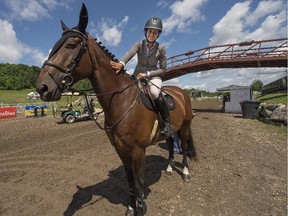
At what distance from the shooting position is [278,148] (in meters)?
7.66

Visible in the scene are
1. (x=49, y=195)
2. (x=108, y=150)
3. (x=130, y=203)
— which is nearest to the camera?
(x=130, y=203)

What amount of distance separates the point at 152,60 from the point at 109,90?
1.27 metres

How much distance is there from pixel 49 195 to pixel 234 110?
19.7 m

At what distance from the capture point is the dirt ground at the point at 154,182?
413 centimetres

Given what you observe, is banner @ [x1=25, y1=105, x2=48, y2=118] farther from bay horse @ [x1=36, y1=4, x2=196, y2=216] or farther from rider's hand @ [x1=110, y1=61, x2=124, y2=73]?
rider's hand @ [x1=110, y1=61, x2=124, y2=73]

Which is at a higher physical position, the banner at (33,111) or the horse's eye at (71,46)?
the horse's eye at (71,46)

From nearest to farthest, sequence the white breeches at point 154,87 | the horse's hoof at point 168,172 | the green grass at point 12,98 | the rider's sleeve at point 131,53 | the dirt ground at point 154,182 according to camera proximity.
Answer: the rider's sleeve at point 131,53 → the white breeches at point 154,87 → the dirt ground at point 154,182 → the horse's hoof at point 168,172 → the green grass at point 12,98

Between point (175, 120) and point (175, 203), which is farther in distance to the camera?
point (175, 120)

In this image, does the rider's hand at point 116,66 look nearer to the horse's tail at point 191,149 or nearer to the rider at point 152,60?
the rider at point 152,60

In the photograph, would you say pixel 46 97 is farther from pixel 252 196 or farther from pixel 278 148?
pixel 278 148

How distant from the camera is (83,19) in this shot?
2.86m

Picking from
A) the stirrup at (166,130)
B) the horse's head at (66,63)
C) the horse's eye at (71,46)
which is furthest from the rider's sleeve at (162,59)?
the horse's eye at (71,46)

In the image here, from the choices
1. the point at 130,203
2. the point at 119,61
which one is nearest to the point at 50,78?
the point at 119,61

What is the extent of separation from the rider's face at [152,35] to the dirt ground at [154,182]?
11.0ft
